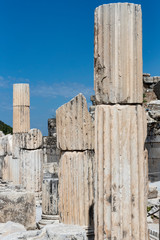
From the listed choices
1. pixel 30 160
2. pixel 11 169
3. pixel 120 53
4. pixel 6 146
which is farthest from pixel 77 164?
pixel 6 146

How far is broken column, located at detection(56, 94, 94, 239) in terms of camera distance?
5367mm

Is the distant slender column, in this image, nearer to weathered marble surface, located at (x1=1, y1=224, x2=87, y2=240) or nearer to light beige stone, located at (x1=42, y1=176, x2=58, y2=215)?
light beige stone, located at (x1=42, y1=176, x2=58, y2=215)

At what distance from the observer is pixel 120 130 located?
370 cm

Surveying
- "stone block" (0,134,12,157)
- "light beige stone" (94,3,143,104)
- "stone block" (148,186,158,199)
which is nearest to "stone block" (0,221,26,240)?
"light beige stone" (94,3,143,104)

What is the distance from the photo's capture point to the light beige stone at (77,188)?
5.36 m

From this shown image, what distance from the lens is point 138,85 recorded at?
12.6 ft

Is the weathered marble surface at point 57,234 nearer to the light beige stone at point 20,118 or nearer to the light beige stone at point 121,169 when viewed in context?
the light beige stone at point 121,169

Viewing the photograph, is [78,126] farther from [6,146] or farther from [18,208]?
[6,146]

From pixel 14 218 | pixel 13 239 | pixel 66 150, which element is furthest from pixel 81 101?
pixel 14 218

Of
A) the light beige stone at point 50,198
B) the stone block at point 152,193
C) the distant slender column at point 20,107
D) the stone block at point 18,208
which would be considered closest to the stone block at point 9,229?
the stone block at point 18,208

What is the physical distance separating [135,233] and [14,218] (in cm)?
396

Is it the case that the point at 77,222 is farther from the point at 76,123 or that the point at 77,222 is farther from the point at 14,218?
the point at 14,218

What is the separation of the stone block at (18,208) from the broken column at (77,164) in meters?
1.78

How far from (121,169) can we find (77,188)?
1803 mm
